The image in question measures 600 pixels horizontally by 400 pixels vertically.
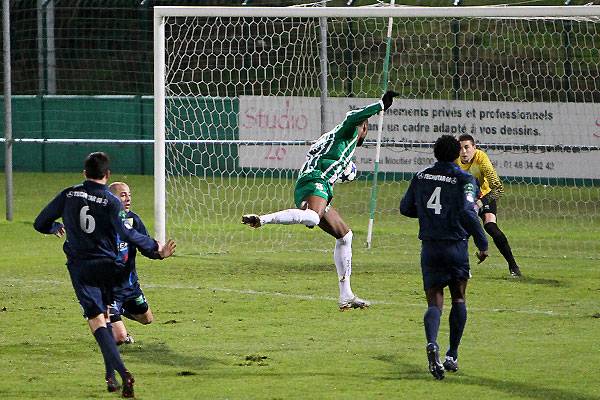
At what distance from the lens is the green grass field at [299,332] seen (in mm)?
9227

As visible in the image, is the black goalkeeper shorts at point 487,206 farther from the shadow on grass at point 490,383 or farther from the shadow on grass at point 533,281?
the shadow on grass at point 490,383

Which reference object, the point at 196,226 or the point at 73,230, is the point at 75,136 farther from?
the point at 73,230

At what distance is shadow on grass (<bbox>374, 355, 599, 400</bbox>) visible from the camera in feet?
28.9

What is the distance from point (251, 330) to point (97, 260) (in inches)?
114

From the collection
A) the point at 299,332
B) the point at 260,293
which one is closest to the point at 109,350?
the point at 299,332

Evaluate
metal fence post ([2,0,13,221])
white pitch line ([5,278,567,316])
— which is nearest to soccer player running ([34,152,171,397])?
white pitch line ([5,278,567,316])

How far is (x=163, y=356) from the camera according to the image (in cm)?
1043

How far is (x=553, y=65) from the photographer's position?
2423cm

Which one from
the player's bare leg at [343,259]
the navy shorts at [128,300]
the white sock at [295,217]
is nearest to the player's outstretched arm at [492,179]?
the player's bare leg at [343,259]

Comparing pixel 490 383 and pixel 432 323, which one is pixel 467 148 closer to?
pixel 432 323

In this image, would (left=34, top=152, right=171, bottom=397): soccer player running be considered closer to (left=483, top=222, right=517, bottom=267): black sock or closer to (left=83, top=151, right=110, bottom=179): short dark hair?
(left=83, top=151, right=110, bottom=179): short dark hair

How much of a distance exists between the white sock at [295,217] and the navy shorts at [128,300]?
5.21 feet

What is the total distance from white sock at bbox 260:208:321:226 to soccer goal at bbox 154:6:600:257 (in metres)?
6.19

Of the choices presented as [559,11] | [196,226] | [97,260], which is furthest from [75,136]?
[97,260]
